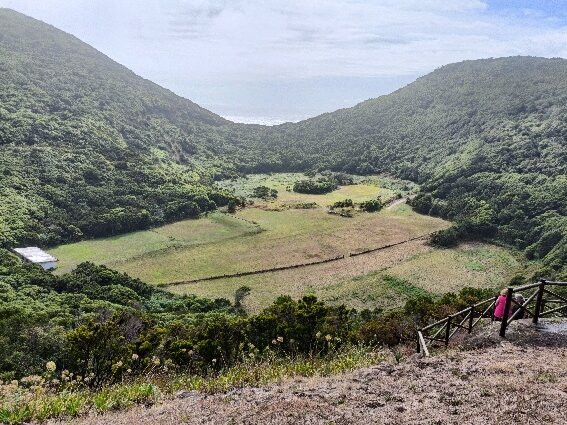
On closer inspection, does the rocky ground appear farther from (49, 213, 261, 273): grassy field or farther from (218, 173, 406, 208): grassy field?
(218, 173, 406, 208): grassy field

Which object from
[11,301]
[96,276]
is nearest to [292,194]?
[96,276]

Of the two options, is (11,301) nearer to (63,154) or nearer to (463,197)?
(63,154)

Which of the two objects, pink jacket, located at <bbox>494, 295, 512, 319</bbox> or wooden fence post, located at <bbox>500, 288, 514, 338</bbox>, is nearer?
wooden fence post, located at <bbox>500, 288, 514, 338</bbox>

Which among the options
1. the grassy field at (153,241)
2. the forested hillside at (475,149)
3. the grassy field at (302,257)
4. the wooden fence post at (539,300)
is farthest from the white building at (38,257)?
the wooden fence post at (539,300)

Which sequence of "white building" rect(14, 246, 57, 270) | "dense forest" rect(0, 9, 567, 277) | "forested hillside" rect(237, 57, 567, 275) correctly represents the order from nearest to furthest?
"white building" rect(14, 246, 57, 270), "dense forest" rect(0, 9, 567, 277), "forested hillside" rect(237, 57, 567, 275)

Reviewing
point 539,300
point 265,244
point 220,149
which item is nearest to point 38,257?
point 265,244

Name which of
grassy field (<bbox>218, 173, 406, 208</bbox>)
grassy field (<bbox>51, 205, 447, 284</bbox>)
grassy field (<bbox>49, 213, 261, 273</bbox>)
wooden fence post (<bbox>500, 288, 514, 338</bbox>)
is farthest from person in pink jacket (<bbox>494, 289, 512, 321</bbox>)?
grassy field (<bbox>218, 173, 406, 208</bbox>)
